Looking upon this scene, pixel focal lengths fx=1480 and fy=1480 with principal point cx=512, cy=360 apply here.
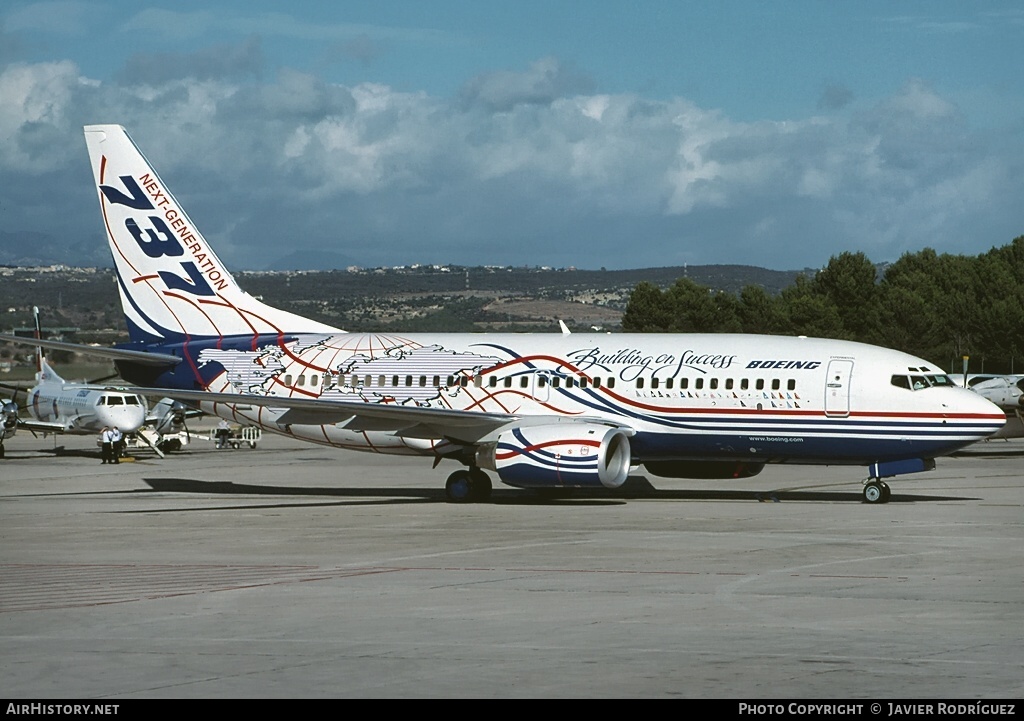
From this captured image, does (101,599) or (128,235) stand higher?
(128,235)

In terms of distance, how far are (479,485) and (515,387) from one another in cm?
242

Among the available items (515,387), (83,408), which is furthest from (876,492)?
(83,408)

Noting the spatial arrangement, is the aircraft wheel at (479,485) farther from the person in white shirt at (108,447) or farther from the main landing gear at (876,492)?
the person in white shirt at (108,447)

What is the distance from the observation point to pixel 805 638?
14828 millimetres

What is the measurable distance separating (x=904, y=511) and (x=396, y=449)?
1186 cm

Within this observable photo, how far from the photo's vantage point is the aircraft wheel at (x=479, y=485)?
112 feet

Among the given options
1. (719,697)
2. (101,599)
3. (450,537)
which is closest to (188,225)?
(450,537)

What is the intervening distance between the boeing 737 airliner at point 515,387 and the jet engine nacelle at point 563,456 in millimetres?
39

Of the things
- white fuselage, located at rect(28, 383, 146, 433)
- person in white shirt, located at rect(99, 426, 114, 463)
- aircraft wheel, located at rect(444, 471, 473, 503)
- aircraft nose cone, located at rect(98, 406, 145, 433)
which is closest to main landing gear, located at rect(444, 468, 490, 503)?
aircraft wheel, located at rect(444, 471, 473, 503)

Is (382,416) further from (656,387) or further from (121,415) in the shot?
(121,415)

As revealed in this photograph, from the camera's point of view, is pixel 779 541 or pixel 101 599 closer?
pixel 101 599
